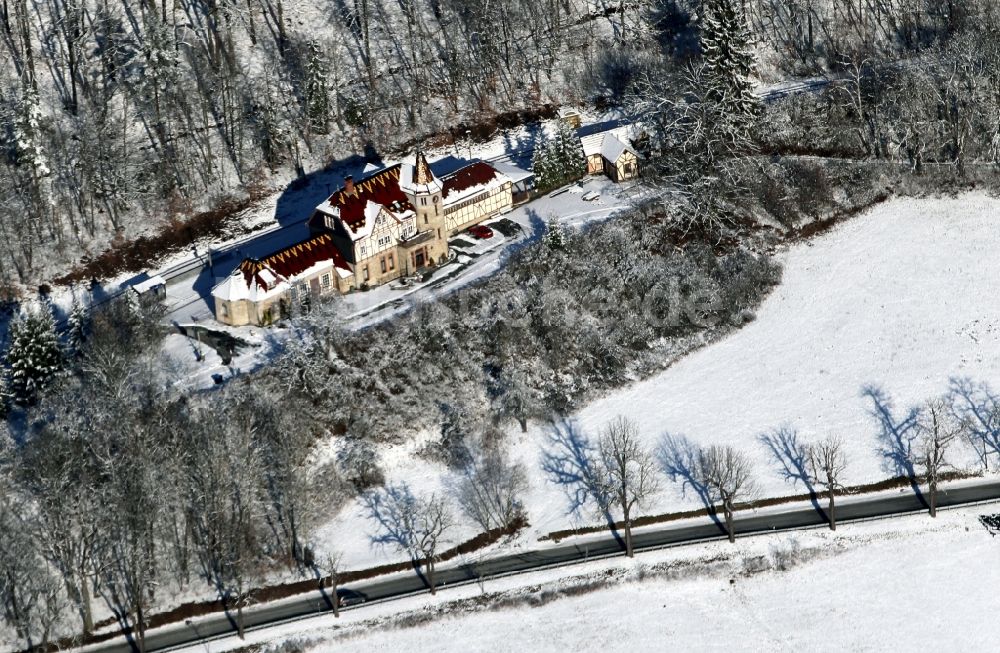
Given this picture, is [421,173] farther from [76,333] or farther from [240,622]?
[240,622]

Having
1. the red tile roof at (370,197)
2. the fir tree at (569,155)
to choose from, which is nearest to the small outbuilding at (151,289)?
the red tile roof at (370,197)

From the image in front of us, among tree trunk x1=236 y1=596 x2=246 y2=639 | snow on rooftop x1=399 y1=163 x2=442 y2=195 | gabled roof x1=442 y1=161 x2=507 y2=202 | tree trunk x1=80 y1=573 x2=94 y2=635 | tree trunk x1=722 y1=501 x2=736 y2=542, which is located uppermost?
snow on rooftop x1=399 y1=163 x2=442 y2=195

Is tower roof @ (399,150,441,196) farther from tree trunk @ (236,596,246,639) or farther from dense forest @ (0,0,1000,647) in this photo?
tree trunk @ (236,596,246,639)

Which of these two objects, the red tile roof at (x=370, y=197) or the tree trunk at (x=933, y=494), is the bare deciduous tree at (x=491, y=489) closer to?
the red tile roof at (x=370, y=197)

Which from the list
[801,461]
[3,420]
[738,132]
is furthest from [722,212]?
[3,420]

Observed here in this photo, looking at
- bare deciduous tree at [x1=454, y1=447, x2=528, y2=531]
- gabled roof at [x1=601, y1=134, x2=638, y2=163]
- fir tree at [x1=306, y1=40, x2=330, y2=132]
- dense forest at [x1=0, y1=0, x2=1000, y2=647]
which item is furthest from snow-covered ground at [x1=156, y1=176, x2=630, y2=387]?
bare deciduous tree at [x1=454, y1=447, x2=528, y2=531]

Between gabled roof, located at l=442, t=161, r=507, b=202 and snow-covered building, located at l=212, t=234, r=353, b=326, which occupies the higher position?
gabled roof, located at l=442, t=161, r=507, b=202

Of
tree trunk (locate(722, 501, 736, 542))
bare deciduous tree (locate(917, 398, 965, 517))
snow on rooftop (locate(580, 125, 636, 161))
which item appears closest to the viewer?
tree trunk (locate(722, 501, 736, 542))
